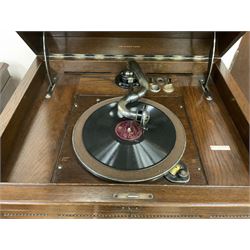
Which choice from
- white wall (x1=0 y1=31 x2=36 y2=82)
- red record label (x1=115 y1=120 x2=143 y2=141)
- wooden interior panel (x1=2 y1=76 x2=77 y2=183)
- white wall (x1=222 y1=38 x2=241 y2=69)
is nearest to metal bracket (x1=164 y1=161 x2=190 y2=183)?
red record label (x1=115 y1=120 x2=143 y2=141)

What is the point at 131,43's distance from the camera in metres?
1.07

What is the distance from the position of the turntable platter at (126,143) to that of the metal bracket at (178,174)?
19 mm

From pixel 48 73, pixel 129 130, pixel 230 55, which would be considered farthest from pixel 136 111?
pixel 230 55

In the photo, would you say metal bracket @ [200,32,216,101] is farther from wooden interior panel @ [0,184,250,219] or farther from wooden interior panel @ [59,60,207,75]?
wooden interior panel @ [0,184,250,219]

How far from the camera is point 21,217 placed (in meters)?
0.63

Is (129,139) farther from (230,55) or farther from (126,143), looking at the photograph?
(230,55)

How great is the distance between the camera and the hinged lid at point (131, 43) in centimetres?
104

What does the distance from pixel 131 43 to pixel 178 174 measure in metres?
0.65

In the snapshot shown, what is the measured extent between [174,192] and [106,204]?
0.60 ft

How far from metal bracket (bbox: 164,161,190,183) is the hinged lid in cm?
60
